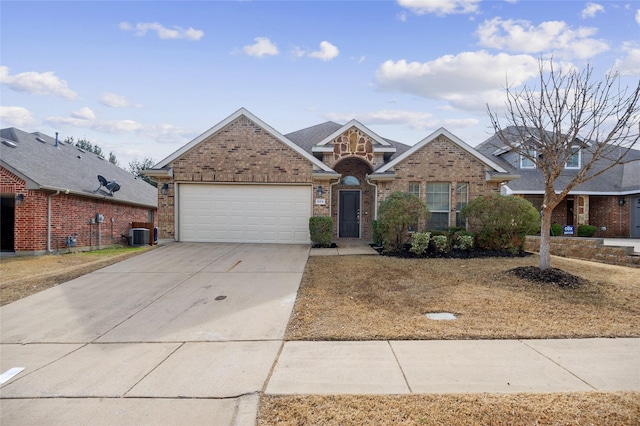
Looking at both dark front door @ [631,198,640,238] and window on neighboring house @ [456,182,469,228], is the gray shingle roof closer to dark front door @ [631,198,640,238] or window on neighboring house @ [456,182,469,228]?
dark front door @ [631,198,640,238]

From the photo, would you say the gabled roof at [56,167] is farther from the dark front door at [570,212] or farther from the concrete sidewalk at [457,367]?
the dark front door at [570,212]

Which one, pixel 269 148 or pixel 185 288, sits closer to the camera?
pixel 185 288

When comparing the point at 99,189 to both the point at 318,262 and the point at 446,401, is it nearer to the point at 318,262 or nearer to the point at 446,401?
the point at 318,262

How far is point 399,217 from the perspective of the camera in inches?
474

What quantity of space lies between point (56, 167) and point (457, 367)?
58.9 feet

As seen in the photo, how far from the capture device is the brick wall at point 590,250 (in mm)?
11750

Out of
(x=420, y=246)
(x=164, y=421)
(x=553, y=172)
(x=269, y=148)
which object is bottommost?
(x=164, y=421)

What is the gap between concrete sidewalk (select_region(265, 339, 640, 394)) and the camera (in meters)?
3.86

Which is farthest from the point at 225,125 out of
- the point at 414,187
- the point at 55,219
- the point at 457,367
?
the point at 457,367

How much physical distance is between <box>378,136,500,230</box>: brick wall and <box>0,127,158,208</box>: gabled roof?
478 inches

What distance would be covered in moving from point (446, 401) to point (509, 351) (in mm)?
1740

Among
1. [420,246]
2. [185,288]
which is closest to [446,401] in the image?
[185,288]

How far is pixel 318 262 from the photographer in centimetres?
1088

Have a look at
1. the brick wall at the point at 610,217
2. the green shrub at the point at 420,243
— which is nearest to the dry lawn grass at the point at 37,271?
the green shrub at the point at 420,243
